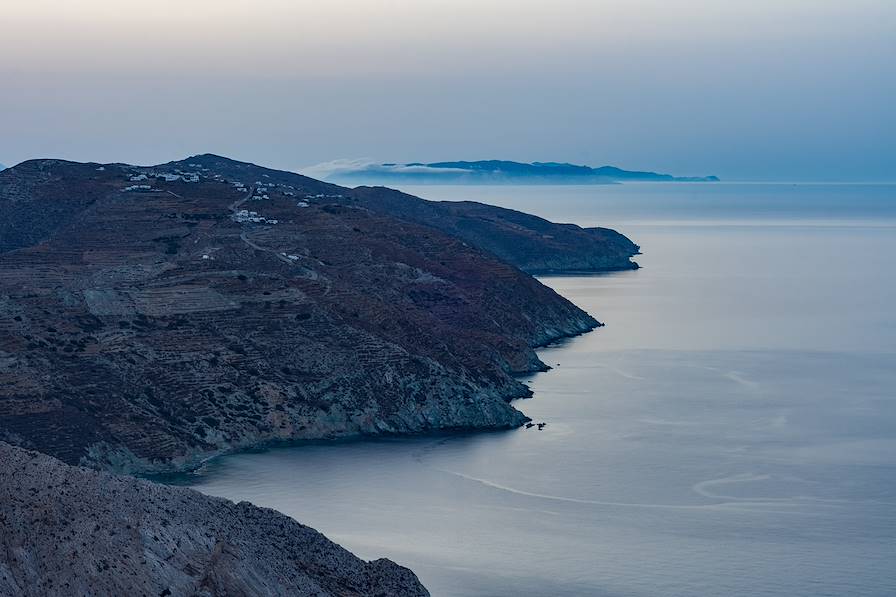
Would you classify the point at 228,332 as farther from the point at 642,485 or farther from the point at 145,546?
the point at 145,546

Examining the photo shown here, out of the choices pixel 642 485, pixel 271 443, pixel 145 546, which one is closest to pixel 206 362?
pixel 271 443

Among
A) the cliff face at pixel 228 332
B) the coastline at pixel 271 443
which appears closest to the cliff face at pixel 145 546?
the coastline at pixel 271 443

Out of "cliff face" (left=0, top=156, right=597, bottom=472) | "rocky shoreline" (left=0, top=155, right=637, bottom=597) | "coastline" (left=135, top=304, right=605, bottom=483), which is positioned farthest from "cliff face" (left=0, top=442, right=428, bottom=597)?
"cliff face" (left=0, top=156, right=597, bottom=472)

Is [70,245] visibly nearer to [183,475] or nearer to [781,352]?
[183,475]

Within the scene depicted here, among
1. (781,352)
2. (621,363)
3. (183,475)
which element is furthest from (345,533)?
(781,352)

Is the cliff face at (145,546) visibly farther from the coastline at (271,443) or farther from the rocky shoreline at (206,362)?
the coastline at (271,443)

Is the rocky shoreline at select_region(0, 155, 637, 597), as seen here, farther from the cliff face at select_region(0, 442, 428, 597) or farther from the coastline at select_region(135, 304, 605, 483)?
the coastline at select_region(135, 304, 605, 483)
